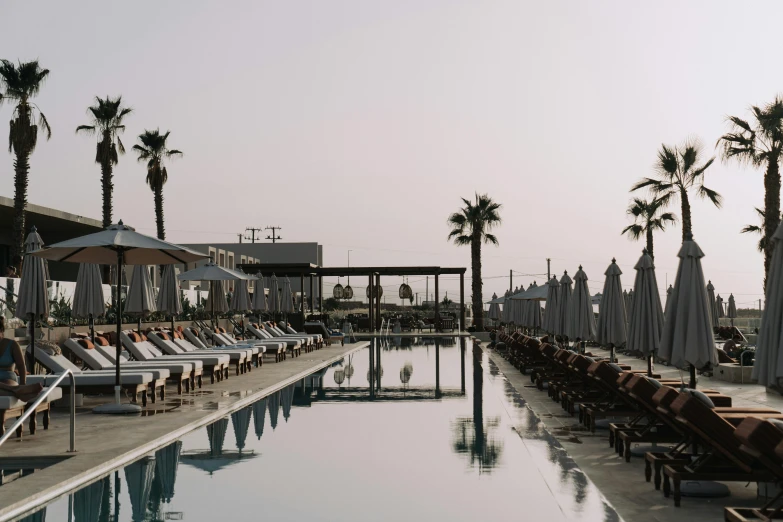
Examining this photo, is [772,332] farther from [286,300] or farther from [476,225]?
[476,225]

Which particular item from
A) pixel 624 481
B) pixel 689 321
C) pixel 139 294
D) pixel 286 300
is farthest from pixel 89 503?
pixel 286 300

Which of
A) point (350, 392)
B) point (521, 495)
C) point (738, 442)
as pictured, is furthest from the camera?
point (350, 392)

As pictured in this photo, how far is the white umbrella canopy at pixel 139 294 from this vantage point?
16594 millimetres

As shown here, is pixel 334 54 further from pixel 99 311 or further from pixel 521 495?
pixel 521 495

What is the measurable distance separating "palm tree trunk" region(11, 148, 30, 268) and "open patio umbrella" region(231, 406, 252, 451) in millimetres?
14245

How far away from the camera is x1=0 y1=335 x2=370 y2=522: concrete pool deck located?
22.6 feet

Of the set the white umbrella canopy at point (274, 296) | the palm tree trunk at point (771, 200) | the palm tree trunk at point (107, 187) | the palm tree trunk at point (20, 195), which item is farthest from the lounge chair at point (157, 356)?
the palm tree trunk at point (107, 187)

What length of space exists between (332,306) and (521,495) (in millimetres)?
84335

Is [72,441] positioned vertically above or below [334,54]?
below

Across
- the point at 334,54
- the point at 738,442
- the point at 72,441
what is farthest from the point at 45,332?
the point at 738,442

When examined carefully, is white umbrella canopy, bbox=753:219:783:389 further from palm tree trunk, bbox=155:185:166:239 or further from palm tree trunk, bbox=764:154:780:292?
palm tree trunk, bbox=155:185:166:239

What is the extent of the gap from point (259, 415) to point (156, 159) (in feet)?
92.6

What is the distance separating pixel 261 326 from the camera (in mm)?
26750

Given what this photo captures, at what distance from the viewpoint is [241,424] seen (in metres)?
11.2
